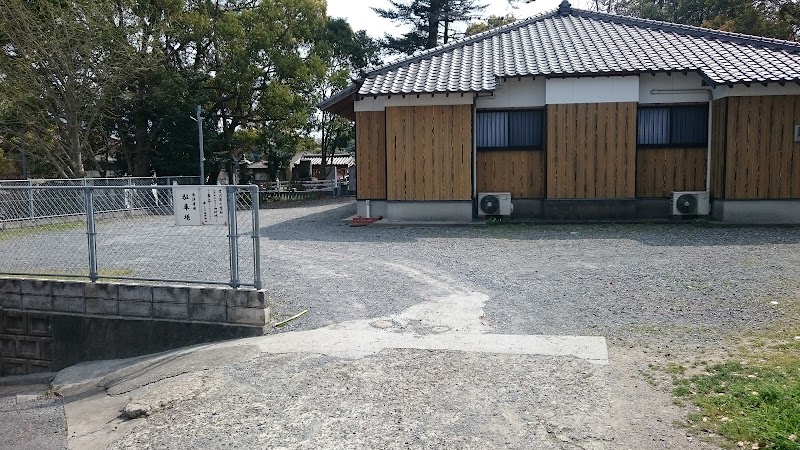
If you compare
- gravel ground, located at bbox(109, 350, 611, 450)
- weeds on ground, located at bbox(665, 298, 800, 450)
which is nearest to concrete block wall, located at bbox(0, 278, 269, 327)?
gravel ground, located at bbox(109, 350, 611, 450)

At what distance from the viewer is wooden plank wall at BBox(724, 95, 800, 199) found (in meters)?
12.7

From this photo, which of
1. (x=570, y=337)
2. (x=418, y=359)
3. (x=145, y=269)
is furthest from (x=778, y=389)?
(x=145, y=269)

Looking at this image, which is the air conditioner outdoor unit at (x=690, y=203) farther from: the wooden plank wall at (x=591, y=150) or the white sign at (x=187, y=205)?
the white sign at (x=187, y=205)

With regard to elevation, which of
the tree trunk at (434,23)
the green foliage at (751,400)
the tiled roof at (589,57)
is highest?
the tree trunk at (434,23)

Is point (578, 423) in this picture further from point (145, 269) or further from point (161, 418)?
point (145, 269)

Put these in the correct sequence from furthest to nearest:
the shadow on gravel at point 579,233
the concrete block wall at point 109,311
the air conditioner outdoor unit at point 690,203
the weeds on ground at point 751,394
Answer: the air conditioner outdoor unit at point 690,203 < the shadow on gravel at point 579,233 < the concrete block wall at point 109,311 < the weeds on ground at point 751,394

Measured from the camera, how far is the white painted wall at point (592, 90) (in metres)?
13.4

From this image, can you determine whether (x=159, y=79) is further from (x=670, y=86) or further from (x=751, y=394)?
(x=751, y=394)

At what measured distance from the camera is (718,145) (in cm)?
1321

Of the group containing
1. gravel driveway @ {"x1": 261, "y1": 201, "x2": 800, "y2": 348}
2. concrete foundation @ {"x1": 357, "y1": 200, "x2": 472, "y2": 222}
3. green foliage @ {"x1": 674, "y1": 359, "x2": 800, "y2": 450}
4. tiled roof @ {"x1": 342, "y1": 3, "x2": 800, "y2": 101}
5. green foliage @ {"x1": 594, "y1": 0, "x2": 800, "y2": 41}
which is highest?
green foliage @ {"x1": 594, "y1": 0, "x2": 800, "y2": 41}

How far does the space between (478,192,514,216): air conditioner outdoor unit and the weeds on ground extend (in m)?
8.81

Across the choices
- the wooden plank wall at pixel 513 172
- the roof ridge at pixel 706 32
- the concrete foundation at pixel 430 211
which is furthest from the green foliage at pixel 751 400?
the roof ridge at pixel 706 32

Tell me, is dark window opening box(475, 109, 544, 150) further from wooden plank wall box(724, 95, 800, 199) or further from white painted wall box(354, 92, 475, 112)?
wooden plank wall box(724, 95, 800, 199)

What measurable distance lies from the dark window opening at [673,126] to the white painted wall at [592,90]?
0.74 metres
